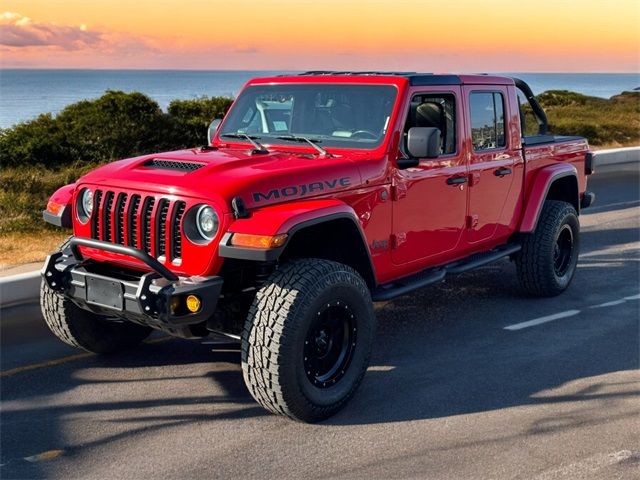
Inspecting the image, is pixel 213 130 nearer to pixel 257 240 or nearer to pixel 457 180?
pixel 457 180

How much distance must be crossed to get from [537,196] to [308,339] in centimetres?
338

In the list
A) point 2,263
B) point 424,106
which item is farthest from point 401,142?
point 2,263

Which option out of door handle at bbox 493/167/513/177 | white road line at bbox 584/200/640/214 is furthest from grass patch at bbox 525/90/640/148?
door handle at bbox 493/167/513/177

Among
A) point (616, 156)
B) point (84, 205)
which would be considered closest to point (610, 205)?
point (616, 156)

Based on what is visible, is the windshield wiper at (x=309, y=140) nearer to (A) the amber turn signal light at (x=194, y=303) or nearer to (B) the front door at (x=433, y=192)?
(B) the front door at (x=433, y=192)

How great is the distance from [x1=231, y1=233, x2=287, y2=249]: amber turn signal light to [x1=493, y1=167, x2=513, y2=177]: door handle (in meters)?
2.84

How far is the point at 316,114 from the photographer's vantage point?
248 inches

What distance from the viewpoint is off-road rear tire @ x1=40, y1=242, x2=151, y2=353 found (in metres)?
5.77

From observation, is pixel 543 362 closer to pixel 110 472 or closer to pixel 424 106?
pixel 424 106

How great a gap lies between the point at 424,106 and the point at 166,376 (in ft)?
9.04

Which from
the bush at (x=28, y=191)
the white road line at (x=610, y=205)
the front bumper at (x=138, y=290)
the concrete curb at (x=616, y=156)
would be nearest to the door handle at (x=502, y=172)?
the front bumper at (x=138, y=290)

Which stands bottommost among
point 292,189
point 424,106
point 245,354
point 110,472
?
point 110,472

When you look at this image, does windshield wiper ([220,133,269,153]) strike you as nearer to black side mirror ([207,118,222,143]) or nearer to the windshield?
the windshield

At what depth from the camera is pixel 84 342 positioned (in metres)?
5.93
